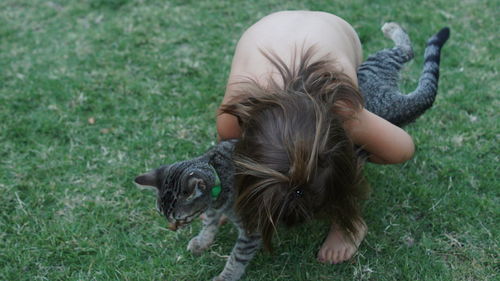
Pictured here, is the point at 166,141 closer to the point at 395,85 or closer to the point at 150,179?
the point at 150,179

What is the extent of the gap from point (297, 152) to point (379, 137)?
75 cm

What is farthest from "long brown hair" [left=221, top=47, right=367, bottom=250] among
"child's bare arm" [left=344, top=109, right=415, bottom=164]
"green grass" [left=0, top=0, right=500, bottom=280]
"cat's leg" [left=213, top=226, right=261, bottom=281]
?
"green grass" [left=0, top=0, right=500, bottom=280]

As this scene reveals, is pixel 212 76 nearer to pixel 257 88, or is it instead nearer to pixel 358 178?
pixel 257 88

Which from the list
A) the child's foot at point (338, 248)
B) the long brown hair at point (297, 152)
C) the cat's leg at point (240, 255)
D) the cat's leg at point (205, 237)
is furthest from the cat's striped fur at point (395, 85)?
the cat's leg at point (205, 237)

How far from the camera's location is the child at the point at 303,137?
197cm

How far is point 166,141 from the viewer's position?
3506mm

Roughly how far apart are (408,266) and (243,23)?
2933mm

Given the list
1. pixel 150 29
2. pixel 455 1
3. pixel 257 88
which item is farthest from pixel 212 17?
pixel 257 88

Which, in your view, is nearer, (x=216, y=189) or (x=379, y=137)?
(x=216, y=189)

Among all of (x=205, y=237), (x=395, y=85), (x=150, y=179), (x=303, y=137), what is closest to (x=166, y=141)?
(x=205, y=237)

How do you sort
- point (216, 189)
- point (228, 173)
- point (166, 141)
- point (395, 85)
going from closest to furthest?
point (216, 189), point (228, 173), point (395, 85), point (166, 141)

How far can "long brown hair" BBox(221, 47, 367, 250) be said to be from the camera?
6.43ft

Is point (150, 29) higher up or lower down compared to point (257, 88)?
lower down

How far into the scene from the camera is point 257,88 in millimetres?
2244
